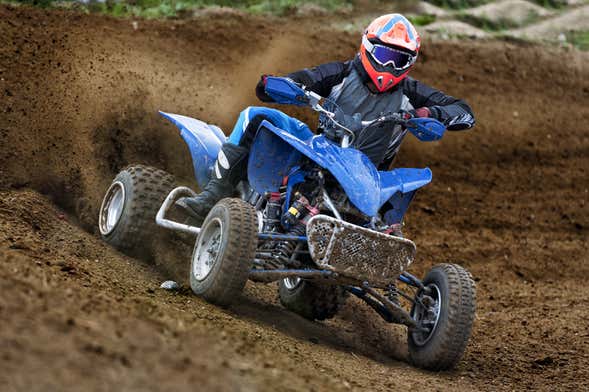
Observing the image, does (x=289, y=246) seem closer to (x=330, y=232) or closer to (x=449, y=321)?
(x=330, y=232)

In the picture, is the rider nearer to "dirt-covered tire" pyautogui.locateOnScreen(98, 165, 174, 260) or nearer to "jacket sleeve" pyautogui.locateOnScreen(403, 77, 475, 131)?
"jacket sleeve" pyautogui.locateOnScreen(403, 77, 475, 131)

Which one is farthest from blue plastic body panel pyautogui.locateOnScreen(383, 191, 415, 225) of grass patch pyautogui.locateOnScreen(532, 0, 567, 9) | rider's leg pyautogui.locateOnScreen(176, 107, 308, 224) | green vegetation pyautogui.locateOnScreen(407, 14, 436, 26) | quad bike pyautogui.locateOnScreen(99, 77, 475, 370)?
grass patch pyautogui.locateOnScreen(532, 0, 567, 9)

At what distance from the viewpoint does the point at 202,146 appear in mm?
7562

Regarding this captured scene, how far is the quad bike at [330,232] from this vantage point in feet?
19.4

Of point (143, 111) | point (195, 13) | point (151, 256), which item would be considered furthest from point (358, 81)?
point (195, 13)

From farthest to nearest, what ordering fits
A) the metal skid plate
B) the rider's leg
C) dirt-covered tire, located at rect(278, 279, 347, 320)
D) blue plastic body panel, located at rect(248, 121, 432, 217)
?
dirt-covered tire, located at rect(278, 279, 347, 320) → the rider's leg → blue plastic body panel, located at rect(248, 121, 432, 217) → the metal skid plate

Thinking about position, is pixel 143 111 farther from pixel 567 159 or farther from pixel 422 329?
pixel 567 159

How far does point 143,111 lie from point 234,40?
357cm

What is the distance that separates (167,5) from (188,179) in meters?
5.64

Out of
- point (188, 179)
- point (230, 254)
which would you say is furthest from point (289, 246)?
point (188, 179)

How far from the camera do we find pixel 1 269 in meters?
4.58

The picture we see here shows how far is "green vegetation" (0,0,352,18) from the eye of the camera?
522 inches

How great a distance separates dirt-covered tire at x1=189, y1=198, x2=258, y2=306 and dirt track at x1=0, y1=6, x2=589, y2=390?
0.55ft

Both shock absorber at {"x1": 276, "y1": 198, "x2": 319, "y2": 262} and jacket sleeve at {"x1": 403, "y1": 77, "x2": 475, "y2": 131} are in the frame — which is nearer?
shock absorber at {"x1": 276, "y1": 198, "x2": 319, "y2": 262}
